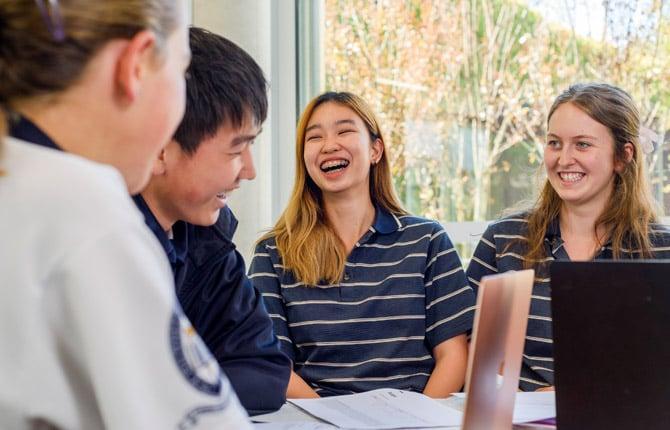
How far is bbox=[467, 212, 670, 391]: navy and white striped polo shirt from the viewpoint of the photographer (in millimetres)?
2266

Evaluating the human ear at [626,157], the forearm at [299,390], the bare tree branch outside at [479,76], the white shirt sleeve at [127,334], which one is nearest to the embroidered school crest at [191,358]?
the white shirt sleeve at [127,334]

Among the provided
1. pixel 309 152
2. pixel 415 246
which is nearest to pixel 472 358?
pixel 415 246

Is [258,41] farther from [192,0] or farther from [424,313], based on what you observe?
[424,313]

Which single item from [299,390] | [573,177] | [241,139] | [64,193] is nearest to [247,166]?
[241,139]

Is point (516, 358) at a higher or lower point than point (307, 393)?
higher

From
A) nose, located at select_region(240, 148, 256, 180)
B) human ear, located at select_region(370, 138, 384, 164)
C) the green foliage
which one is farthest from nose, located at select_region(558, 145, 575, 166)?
nose, located at select_region(240, 148, 256, 180)

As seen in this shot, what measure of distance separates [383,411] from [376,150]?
114 centimetres

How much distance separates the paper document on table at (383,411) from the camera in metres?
1.50

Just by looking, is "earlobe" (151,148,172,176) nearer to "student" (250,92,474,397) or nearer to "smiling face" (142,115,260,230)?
"smiling face" (142,115,260,230)

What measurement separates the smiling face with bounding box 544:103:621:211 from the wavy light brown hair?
5.82 feet

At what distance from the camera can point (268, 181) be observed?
11.3 feet

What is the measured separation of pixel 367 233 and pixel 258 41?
4.00 ft

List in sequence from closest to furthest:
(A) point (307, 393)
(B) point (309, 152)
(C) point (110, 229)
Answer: (C) point (110, 229) → (A) point (307, 393) → (B) point (309, 152)

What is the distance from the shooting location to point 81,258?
2.23 feet
